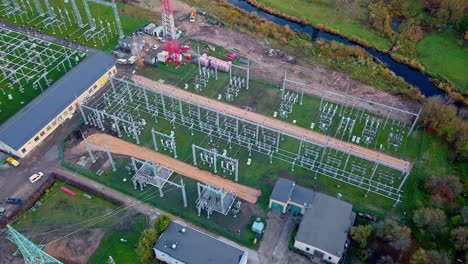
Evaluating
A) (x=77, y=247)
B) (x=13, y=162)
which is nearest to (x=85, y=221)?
(x=77, y=247)


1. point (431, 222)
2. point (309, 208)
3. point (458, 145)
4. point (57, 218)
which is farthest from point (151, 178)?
point (458, 145)

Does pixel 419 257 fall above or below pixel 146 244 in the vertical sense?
above

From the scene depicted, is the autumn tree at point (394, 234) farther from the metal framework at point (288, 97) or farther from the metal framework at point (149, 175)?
the metal framework at point (149, 175)

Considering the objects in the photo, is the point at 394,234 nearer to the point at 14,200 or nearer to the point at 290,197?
the point at 290,197

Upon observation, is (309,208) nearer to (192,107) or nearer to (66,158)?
(192,107)

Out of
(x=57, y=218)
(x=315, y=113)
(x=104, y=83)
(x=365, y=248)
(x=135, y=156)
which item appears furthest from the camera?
(x=104, y=83)

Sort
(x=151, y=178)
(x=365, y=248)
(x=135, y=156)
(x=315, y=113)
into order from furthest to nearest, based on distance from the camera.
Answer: (x=315, y=113) < (x=135, y=156) < (x=151, y=178) < (x=365, y=248)
